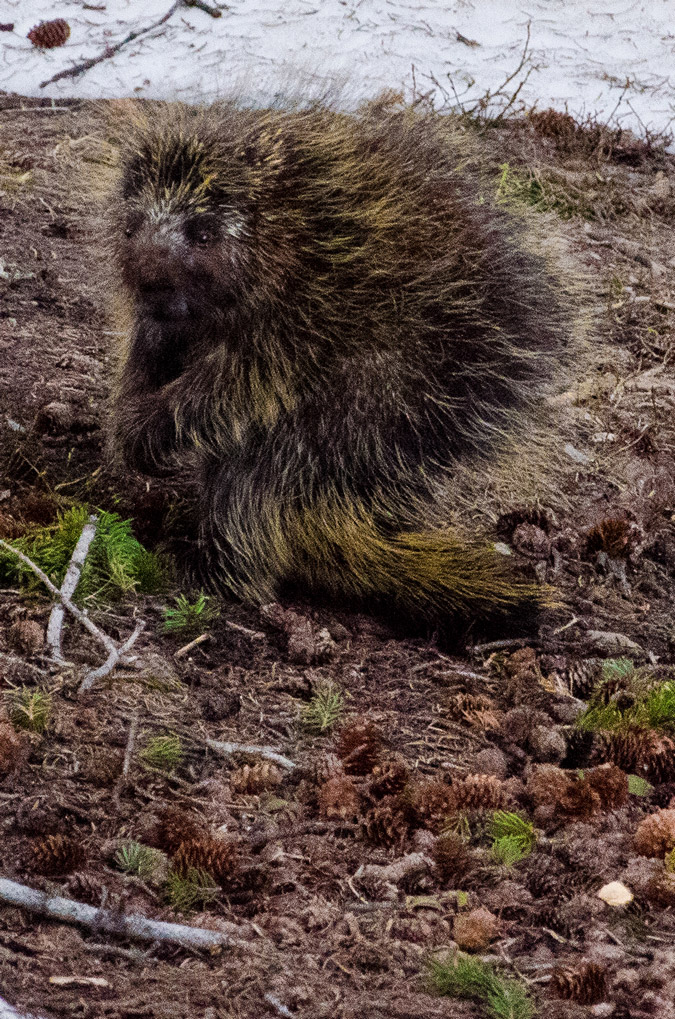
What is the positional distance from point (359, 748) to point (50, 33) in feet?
12.3

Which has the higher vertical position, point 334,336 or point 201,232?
point 201,232

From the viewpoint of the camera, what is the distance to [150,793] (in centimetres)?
198

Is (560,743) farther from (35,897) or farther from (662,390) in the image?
(662,390)

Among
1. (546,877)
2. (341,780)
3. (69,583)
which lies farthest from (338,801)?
(69,583)

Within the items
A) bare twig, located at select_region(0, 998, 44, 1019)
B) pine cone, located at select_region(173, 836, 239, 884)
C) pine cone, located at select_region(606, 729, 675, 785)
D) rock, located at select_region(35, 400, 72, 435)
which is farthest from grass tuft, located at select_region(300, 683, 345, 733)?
rock, located at select_region(35, 400, 72, 435)

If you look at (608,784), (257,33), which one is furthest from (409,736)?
(257,33)

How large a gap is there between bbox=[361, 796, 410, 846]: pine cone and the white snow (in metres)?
3.28

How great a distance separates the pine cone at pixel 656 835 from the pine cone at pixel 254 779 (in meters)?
0.69

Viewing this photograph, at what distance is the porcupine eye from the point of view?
8.03 feet

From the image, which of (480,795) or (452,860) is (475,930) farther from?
(480,795)

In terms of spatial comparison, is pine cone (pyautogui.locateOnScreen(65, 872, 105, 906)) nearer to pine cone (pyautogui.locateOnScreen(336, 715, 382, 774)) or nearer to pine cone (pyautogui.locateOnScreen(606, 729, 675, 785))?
pine cone (pyautogui.locateOnScreen(336, 715, 382, 774))

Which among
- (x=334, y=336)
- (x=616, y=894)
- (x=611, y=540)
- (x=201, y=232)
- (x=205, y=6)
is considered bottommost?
(x=616, y=894)

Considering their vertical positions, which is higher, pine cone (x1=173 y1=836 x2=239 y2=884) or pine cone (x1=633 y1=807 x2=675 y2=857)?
pine cone (x1=633 y1=807 x2=675 y2=857)

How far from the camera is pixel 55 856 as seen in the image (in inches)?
67.9
